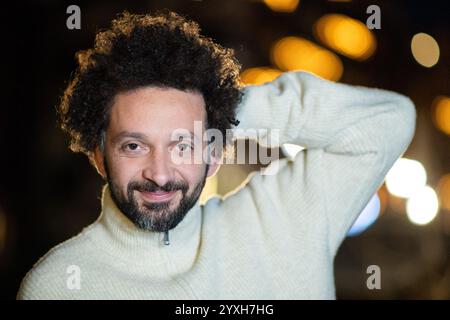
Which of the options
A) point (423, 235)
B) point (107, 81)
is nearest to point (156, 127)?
point (107, 81)

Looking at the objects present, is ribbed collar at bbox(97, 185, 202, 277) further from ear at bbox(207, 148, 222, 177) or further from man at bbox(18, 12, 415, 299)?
ear at bbox(207, 148, 222, 177)

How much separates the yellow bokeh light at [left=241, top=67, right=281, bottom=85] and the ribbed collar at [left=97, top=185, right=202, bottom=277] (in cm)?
489

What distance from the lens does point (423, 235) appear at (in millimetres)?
6539

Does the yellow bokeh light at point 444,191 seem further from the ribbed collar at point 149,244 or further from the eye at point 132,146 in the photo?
the eye at point 132,146

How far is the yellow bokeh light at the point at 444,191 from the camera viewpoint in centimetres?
663

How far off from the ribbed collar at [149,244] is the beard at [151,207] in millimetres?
63

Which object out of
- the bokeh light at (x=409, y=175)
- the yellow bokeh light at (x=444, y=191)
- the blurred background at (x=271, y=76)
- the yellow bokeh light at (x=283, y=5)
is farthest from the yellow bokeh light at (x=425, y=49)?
the yellow bokeh light at (x=444, y=191)

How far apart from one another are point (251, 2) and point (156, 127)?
4802 mm

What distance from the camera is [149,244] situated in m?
1.70

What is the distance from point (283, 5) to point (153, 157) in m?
4.60

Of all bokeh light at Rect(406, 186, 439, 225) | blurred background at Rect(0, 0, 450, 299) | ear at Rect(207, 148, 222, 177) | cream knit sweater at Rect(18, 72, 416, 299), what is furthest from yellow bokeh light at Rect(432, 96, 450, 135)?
ear at Rect(207, 148, 222, 177)

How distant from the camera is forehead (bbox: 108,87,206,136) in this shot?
63.2 inches

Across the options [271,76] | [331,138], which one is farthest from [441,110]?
[331,138]
